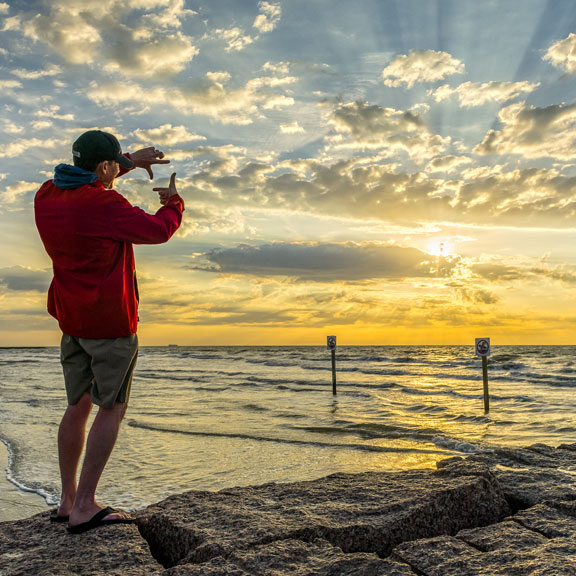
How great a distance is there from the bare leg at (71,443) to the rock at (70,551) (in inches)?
6.2

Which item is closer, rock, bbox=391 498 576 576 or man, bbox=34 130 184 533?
rock, bbox=391 498 576 576

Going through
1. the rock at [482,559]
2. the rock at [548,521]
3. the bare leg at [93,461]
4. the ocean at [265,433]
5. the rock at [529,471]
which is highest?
the bare leg at [93,461]

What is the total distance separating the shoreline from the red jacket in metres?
2.21

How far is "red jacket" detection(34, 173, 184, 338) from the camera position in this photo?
278 centimetres

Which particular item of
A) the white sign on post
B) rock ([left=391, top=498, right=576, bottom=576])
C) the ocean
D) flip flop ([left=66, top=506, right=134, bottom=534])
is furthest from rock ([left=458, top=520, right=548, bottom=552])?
the white sign on post

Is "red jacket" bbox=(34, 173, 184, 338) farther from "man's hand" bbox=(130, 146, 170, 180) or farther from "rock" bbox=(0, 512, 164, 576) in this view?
"rock" bbox=(0, 512, 164, 576)

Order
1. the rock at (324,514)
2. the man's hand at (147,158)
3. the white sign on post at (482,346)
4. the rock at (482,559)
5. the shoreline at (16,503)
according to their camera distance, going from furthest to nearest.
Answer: the white sign on post at (482,346) → the shoreline at (16,503) → the man's hand at (147,158) → the rock at (324,514) → the rock at (482,559)

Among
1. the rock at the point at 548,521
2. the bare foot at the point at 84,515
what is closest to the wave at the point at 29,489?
the bare foot at the point at 84,515

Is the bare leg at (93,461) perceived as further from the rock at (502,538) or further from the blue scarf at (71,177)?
the rock at (502,538)

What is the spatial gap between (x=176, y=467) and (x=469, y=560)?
3963 mm

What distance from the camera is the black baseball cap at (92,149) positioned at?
295cm

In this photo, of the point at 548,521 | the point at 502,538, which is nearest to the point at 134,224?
the point at 502,538

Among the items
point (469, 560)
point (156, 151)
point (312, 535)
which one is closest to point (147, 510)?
point (312, 535)

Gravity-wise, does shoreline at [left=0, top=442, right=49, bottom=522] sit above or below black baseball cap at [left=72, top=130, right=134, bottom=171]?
below
